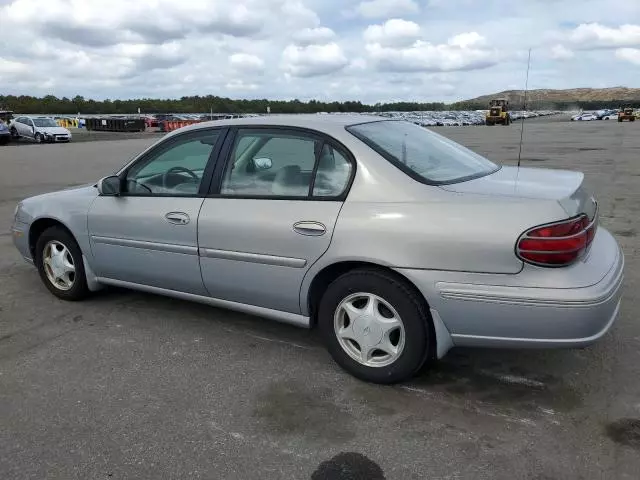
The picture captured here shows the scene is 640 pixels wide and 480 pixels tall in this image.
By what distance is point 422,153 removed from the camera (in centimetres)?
361

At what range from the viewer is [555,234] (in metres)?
2.76

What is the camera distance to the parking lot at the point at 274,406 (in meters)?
2.59

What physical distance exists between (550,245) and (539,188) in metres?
0.50

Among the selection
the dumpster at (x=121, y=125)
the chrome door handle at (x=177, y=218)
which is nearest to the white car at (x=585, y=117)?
the dumpster at (x=121, y=125)

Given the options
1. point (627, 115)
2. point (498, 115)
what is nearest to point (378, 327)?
point (498, 115)

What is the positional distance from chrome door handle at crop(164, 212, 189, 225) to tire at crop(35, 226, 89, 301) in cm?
115

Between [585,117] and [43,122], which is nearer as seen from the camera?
[43,122]

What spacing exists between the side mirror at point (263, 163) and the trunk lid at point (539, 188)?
3.81 feet

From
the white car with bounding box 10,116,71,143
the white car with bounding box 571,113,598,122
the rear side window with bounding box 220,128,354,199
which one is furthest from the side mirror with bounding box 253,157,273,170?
the white car with bounding box 571,113,598,122

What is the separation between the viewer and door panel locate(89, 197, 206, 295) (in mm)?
3855

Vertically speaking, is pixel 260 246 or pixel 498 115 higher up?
pixel 260 246

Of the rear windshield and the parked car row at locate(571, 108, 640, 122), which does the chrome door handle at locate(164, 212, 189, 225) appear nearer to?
the rear windshield

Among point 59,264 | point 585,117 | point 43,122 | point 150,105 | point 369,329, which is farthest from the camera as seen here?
point 150,105

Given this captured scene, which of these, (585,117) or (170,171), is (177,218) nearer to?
(170,171)
